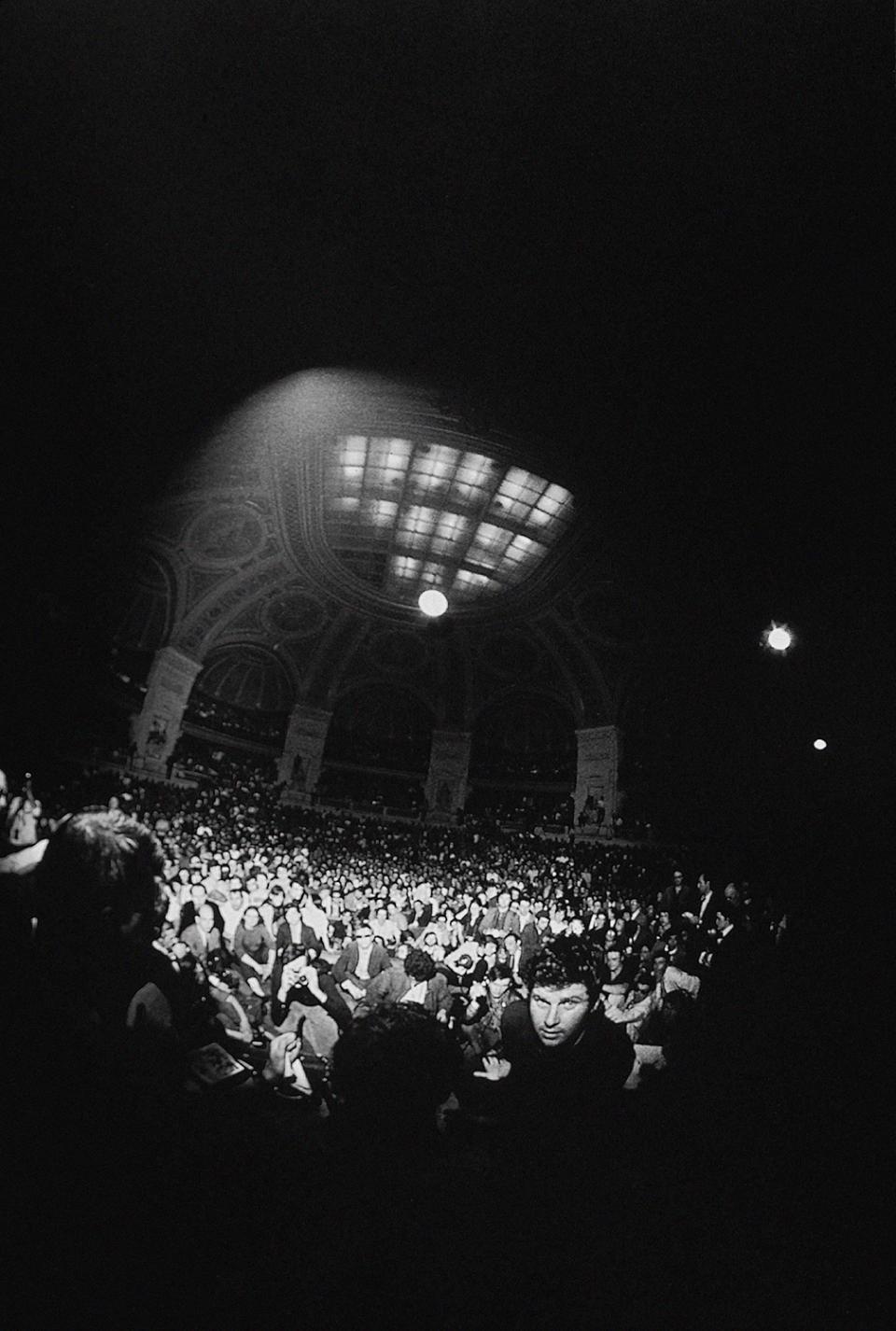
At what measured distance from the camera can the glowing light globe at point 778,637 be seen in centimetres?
525

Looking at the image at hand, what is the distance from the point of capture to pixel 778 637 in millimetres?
5262

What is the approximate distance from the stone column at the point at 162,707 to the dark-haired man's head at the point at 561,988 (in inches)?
98.7

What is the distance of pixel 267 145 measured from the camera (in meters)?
4.32

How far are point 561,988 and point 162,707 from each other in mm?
2890

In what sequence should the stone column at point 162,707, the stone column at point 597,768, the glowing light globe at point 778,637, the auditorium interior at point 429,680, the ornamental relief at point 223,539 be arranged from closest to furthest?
the auditorium interior at point 429,680 < the stone column at point 162,707 < the ornamental relief at point 223,539 < the stone column at point 597,768 < the glowing light globe at point 778,637

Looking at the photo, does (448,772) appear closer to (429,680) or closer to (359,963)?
(429,680)

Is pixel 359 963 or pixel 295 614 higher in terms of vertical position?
pixel 295 614

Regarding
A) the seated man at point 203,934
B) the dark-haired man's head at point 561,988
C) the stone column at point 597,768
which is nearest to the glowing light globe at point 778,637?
the stone column at point 597,768

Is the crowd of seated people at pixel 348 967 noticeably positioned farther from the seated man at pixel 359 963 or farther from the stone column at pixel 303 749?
the stone column at pixel 303 749

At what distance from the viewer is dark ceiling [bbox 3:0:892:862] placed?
4.08 m

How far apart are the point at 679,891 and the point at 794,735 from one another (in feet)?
4.40

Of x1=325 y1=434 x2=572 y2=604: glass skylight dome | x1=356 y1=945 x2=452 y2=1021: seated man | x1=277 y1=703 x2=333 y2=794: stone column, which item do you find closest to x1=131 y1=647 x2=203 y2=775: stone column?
x1=277 y1=703 x2=333 y2=794: stone column

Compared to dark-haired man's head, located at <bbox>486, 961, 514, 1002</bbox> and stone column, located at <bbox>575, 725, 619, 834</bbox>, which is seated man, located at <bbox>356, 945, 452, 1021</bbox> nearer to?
dark-haired man's head, located at <bbox>486, 961, 514, 1002</bbox>

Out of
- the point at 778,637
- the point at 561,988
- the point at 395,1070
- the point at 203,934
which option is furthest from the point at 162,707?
the point at 778,637
